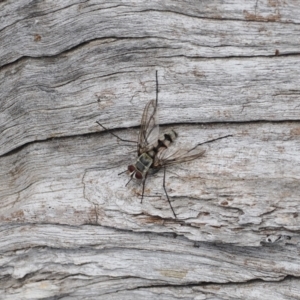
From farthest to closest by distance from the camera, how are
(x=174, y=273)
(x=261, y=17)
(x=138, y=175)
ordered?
(x=174, y=273) → (x=138, y=175) → (x=261, y=17)

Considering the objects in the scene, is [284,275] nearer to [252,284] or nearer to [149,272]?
[252,284]

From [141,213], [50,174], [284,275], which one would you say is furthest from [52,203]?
[284,275]

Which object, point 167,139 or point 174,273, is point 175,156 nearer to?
point 167,139

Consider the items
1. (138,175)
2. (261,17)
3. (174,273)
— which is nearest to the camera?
(261,17)

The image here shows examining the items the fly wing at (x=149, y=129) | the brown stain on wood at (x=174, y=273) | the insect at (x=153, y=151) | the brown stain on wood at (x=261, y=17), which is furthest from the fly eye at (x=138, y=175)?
the brown stain on wood at (x=261, y=17)

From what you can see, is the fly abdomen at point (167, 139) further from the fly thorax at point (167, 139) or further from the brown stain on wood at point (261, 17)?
the brown stain on wood at point (261, 17)

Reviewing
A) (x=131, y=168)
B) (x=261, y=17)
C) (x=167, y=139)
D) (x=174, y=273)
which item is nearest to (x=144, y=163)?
(x=131, y=168)

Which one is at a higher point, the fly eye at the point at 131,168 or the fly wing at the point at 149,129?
the fly wing at the point at 149,129

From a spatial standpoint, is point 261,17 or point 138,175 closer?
point 261,17
